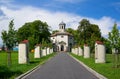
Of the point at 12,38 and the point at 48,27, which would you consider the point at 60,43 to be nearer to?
the point at 48,27

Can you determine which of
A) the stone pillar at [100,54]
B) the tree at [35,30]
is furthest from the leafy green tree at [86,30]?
the stone pillar at [100,54]

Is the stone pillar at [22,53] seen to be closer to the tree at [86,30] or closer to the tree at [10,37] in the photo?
the tree at [10,37]

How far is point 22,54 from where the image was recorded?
117 ft

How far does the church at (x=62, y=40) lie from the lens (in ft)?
545

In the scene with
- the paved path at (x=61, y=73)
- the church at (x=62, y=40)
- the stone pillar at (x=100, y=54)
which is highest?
the church at (x=62, y=40)

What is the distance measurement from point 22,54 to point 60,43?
131072 mm

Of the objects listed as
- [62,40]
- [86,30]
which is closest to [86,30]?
[86,30]

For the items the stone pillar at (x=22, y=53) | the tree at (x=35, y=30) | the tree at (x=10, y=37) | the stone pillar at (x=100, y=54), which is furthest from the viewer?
the tree at (x=35, y=30)

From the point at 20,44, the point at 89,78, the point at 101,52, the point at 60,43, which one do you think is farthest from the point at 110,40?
the point at 60,43

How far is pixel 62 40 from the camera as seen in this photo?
16925 centimetres

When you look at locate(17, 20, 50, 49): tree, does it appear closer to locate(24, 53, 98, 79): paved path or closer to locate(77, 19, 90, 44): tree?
locate(77, 19, 90, 44): tree

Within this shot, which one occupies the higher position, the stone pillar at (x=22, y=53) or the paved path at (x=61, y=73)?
the stone pillar at (x=22, y=53)

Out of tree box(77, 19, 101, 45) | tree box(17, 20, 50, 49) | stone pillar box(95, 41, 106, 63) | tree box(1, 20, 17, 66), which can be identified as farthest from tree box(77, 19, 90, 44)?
tree box(1, 20, 17, 66)

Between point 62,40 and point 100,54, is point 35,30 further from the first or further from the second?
point 100,54
